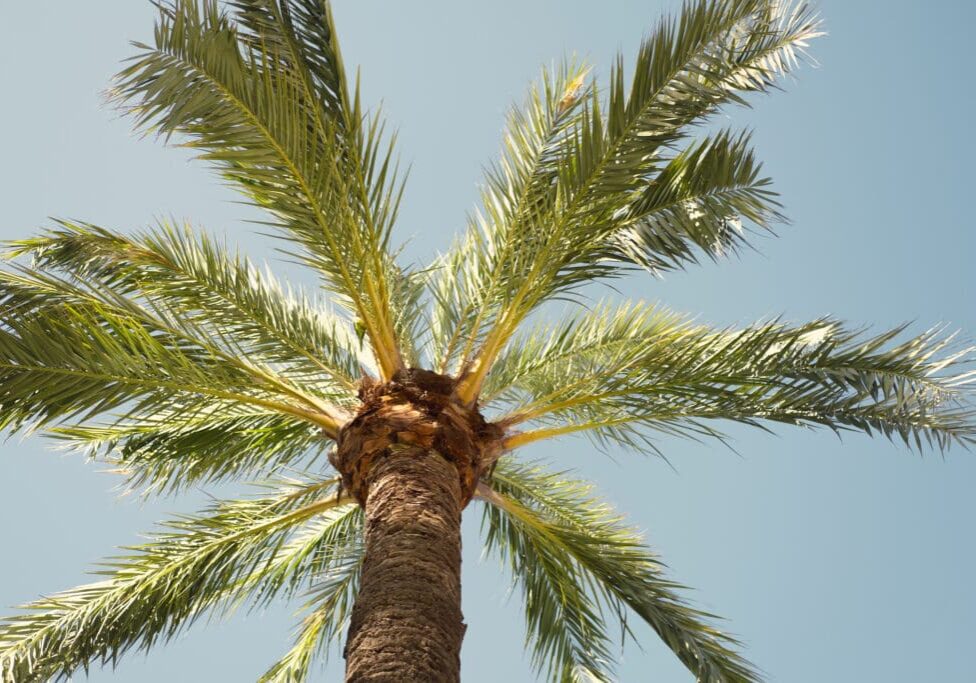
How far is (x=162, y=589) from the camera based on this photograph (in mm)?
7613

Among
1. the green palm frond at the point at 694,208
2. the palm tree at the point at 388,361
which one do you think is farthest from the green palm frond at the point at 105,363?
the green palm frond at the point at 694,208

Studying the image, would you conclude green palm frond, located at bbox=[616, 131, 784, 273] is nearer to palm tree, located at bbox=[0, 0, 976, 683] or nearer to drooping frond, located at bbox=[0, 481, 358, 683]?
palm tree, located at bbox=[0, 0, 976, 683]

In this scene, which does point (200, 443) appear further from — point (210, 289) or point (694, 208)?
point (694, 208)

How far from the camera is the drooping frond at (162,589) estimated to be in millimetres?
7270

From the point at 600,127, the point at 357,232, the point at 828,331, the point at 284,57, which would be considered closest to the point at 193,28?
the point at 284,57

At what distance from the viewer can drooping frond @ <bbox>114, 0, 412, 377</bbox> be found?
23.1 feet

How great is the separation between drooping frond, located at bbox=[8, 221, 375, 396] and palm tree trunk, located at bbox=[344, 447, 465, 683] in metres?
1.61

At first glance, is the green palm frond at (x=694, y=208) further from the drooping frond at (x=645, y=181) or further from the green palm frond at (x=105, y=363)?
A: the green palm frond at (x=105, y=363)

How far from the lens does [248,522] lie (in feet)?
27.0

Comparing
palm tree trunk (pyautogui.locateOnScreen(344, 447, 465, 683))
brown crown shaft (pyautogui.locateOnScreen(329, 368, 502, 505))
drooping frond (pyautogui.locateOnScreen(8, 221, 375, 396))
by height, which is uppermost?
drooping frond (pyautogui.locateOnScreen(8, 221, 375, 396))

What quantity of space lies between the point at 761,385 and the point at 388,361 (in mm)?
2713

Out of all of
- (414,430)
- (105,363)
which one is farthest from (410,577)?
(105,363)

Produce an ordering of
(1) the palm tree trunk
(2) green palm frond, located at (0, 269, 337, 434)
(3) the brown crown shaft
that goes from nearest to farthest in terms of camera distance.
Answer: (1) the palm tree trunk
(2) green palm frond, located at (0, 269, 337, 434)
(3) the brown crown shaft

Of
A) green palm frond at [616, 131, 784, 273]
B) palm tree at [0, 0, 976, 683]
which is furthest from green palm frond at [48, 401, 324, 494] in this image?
green palm frond at [616, 131, 784, 273]
